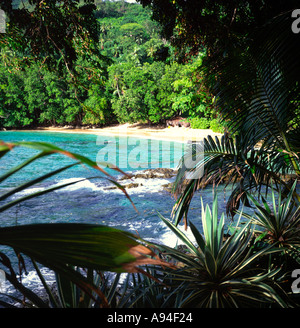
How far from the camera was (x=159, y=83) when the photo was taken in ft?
97.7

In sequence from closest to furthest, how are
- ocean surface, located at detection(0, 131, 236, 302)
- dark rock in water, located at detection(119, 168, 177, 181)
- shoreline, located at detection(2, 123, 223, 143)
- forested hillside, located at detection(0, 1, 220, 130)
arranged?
ocean surface, located at detection(0, 131, 236, 302) < dark rock in water, located at detection(119, 168, 177, 181) < shoreline, located at detection(2, 123, 223, 143) < forested hillside, located at detection(0, 1, 220, 130)

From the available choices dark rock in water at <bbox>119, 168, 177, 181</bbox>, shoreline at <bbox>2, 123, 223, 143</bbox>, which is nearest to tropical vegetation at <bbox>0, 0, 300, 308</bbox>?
dark rock in water at <bbox>119, 168, 177, 181</bbox>

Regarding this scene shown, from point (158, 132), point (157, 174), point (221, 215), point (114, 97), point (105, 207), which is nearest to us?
point (221, 215)

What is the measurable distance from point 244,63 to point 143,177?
30.6ft

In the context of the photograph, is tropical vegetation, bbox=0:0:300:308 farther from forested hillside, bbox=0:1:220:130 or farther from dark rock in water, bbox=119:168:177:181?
forested hillside, bbox=0:1:220:130

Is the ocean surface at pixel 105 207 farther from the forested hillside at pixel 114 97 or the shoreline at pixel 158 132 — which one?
the forested hillside at pixel 114 97

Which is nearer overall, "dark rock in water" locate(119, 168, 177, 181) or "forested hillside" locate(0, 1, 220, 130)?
"dark rock in water" locate(119, 168, 177, 181)

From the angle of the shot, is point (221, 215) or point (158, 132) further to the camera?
point (158, 132)

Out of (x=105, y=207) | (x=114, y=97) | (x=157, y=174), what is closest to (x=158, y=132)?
(x=114, y=97)

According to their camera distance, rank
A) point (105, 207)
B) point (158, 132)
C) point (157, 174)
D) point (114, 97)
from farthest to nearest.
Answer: point (114, 97) → point (158, 132) → point (157, 174) → point (105, 207)

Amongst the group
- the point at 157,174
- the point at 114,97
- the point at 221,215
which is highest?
the point at 114,97

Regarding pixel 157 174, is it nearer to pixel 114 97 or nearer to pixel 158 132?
pixel 158 132

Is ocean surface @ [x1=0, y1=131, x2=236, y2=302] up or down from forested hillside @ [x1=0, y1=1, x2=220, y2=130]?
down
